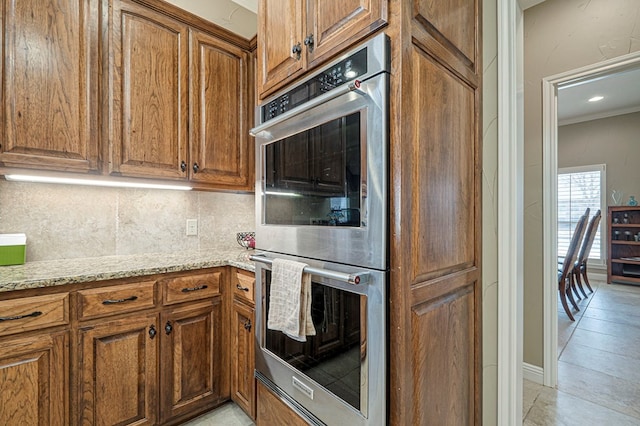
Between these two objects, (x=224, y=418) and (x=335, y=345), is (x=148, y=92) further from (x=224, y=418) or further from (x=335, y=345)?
(x=224, y=418)

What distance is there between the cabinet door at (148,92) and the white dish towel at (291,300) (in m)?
1.14

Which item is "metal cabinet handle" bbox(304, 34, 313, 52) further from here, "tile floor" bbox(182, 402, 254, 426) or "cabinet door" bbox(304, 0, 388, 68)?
"tile floor" bbox(182, 402, 254, 426)

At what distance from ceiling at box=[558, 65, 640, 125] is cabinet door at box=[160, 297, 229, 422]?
4519 millimetres

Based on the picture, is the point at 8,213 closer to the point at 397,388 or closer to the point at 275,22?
the point at 275,22

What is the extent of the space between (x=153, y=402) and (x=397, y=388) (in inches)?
Answer: 53.5

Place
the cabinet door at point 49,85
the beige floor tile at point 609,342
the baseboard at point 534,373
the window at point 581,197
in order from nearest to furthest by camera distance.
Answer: the cabinet door at point 49,85, the baseboard at point 534,373, the beige floor tile at point 609,342, the window at point 581,197

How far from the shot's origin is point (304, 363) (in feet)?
3.82

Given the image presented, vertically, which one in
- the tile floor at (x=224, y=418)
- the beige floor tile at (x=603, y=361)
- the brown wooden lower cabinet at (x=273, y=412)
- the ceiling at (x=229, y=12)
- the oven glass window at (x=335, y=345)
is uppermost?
the ceiling at (x=229, y=12)

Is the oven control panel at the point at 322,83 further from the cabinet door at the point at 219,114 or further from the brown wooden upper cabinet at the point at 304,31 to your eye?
the cabinet door at the point at 219,114

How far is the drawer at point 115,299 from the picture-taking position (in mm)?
1350

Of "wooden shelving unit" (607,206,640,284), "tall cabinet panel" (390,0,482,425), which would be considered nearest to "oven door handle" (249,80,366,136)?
"tall cabinet panel" (390,0,482,425)

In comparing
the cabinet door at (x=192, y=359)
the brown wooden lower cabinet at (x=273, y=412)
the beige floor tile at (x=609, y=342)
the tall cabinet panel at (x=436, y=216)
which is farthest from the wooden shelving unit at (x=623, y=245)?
the cabinet door at (x=192, y=359)

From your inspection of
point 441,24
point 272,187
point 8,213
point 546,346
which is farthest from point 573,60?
point 8,213

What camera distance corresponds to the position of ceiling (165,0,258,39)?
2.21m
